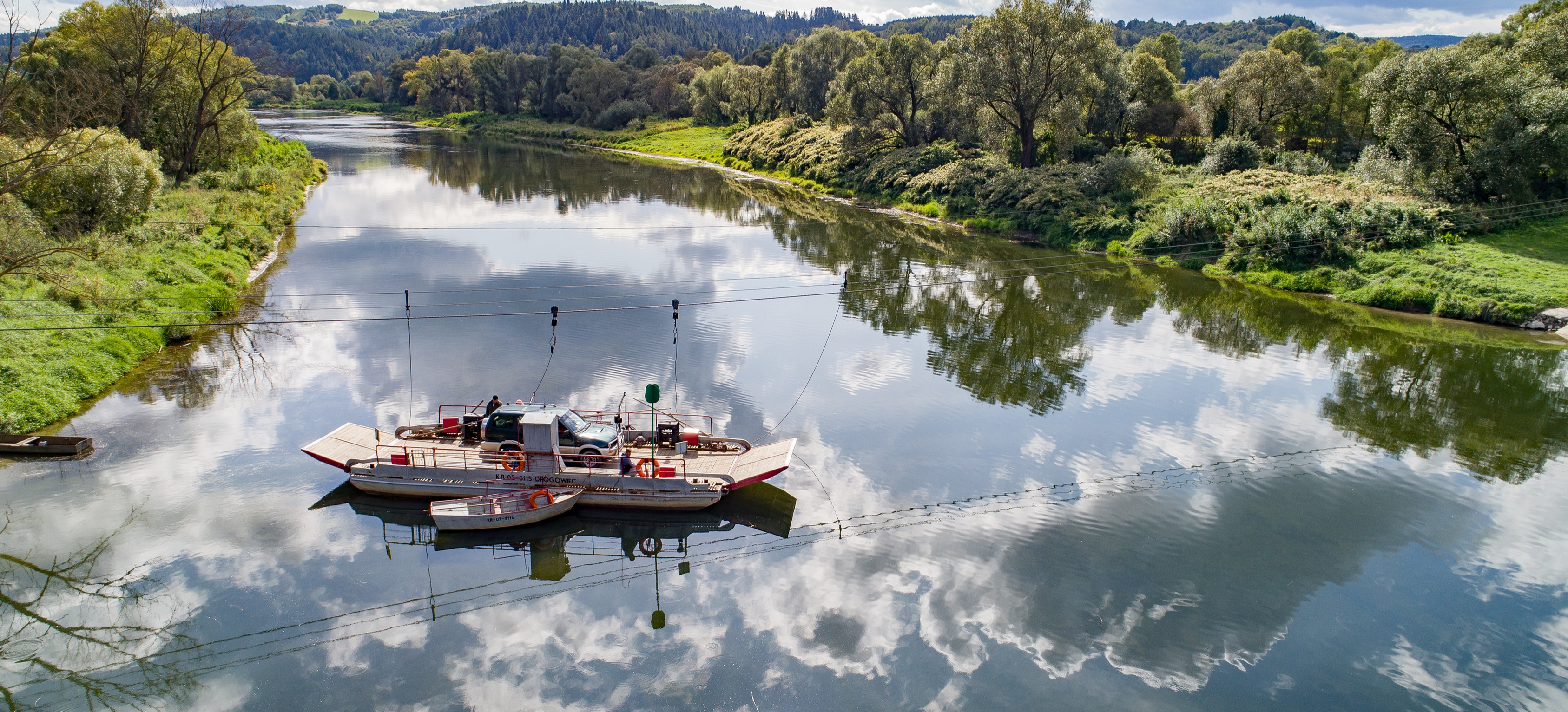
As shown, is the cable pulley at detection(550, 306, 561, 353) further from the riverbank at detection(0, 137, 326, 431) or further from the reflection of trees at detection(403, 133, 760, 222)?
the reflection of trees at detection(403, 133, 760, 222)

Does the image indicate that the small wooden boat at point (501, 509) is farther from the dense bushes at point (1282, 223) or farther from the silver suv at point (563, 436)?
the dense bushes at point (1282, 223)

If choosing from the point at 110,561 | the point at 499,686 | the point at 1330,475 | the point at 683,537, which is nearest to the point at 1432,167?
the point at 1330,475

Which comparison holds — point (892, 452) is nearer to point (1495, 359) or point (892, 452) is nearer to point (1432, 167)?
point (1495, 359)

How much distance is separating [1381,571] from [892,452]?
11.2 meters

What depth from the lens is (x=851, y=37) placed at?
83375mm

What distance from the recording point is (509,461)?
1983 centimetres

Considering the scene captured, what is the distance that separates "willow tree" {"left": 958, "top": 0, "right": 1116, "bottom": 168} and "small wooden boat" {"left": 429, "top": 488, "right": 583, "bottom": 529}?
45.8 metres

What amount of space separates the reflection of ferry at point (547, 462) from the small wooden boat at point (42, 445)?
6073 mm

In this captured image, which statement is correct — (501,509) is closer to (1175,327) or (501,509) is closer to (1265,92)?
(1175,327)

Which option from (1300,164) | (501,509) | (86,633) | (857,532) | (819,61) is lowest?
(86,633)

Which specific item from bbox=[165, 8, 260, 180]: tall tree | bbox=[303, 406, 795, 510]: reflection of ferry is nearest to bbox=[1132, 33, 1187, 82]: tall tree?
bbox=[165, 8, 260, 180]: tall tree

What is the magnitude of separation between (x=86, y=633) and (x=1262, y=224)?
1894 inches

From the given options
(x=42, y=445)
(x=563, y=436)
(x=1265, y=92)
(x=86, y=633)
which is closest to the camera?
(x=86, y=633)

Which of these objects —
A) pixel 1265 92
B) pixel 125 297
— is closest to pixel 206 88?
pixel 125 297
